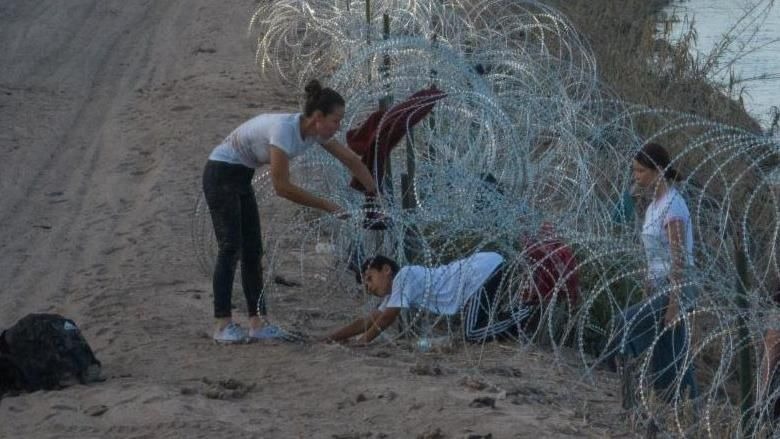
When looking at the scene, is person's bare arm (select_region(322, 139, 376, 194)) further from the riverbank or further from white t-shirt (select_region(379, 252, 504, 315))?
the riverbank

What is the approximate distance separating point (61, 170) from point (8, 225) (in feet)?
5.79

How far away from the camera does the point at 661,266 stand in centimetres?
641

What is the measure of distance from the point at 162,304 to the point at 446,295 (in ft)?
5.41

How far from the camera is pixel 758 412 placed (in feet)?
18.6

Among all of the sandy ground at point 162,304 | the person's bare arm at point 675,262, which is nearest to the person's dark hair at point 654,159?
the person's bare arm at point 675,262

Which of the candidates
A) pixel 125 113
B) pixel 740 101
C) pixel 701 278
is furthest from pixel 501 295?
pixel 125 113

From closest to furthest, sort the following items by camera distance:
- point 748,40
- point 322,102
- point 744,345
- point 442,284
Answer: point 744,345
point 322,102
point 442,284
point 748,40

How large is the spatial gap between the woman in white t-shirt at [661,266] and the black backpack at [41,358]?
230cm

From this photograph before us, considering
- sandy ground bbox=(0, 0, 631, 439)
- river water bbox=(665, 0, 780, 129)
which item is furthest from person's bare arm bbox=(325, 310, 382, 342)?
river water bbox=(665, 0, 780, 129)

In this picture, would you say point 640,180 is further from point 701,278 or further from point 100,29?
point 100,29

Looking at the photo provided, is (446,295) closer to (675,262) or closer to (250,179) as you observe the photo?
(250,179)

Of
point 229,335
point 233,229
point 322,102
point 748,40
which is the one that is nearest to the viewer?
point 322,102

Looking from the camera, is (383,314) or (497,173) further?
(497,173)

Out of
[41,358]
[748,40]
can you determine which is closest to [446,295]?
[41,358]
